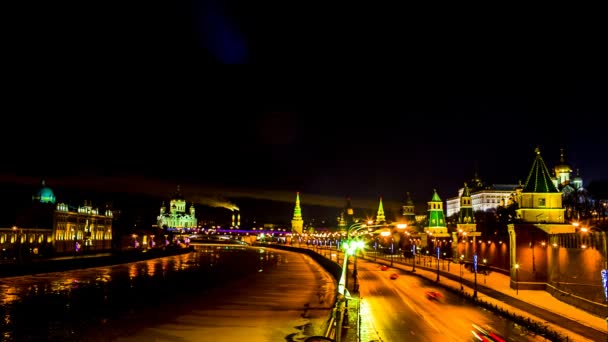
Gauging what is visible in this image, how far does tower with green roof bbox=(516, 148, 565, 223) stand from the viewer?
4391 centimetres

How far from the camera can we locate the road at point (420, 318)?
79.4 feet

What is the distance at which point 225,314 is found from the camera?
1432 inches

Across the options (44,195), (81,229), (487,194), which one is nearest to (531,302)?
(81,229)

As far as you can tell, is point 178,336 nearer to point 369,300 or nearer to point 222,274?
point 369,300

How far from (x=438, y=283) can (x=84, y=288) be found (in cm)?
3144

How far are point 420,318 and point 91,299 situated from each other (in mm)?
27376

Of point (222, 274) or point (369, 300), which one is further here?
point (222, 274)

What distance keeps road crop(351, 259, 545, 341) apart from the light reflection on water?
43.7 feet

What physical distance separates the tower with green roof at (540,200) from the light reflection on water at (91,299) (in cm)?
2689

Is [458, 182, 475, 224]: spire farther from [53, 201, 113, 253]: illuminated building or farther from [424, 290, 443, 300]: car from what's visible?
[53, 201, 113, 253]: illuminated building

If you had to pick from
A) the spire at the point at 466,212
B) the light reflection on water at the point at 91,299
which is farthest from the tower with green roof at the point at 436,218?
the light reflection on water at the point at 91,299

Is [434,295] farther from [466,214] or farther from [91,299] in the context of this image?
[466,214]

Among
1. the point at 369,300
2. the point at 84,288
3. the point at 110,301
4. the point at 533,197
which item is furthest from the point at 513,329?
the point at 84,288

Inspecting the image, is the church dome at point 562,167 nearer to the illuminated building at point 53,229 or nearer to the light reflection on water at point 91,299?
the light reflection on water at point 91,299
